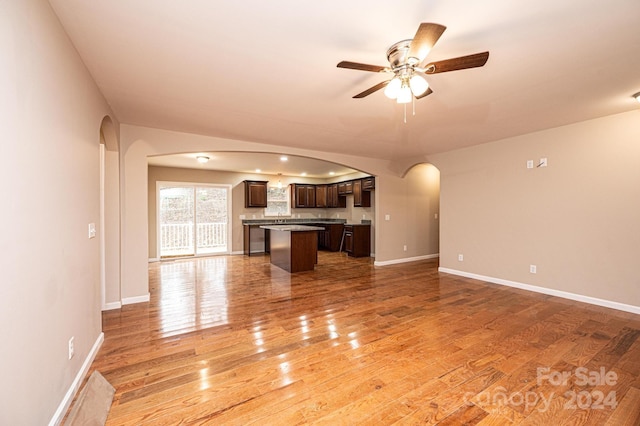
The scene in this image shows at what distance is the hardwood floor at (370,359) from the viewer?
1.71 m

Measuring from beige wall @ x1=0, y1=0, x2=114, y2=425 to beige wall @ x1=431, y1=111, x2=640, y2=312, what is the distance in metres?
5.66

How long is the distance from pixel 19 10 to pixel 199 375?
2.46 meters

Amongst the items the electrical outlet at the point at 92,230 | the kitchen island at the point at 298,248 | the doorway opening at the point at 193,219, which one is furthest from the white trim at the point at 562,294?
the doorway opening at the point at 193,219

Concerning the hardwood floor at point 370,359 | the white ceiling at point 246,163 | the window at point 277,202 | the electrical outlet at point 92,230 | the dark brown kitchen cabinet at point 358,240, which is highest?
the white ceiling at point 246,163

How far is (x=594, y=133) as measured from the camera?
3611 mm

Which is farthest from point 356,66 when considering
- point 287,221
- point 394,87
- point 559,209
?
point 287,221

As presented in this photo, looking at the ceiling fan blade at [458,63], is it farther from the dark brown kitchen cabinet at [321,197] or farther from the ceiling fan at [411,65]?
the dark brown kitchen cabinet at [321,197]

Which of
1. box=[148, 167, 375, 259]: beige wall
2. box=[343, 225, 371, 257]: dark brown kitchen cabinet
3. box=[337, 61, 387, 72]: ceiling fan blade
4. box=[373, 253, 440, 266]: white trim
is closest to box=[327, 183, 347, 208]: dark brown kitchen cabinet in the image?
box=[148, 167, 375, 259]: beige wall

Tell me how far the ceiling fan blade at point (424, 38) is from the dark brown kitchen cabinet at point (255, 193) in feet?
22.3

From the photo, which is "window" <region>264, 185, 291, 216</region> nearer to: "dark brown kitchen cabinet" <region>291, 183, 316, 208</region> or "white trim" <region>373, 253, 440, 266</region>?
"dark brown kitchen cabinet" <region>291, 183, 316, 208</region>

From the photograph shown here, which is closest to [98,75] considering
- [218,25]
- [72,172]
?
[72,172]

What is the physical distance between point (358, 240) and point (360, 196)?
130cm

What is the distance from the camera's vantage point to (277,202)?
8.95 meters

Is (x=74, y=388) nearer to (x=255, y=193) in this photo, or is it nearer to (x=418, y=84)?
(x=418, y=84)
